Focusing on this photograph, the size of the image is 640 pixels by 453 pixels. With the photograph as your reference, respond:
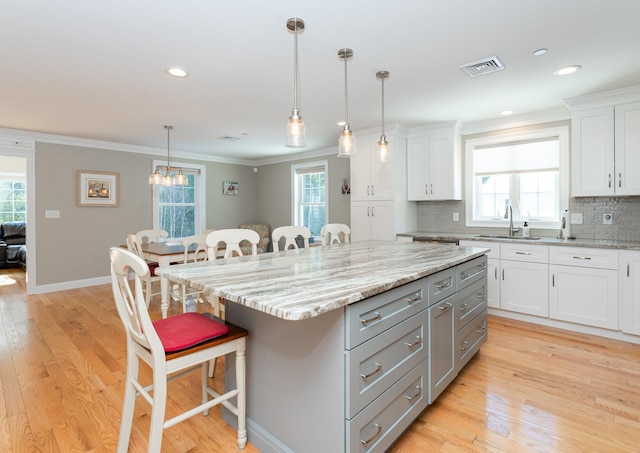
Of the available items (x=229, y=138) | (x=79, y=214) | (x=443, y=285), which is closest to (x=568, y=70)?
(x=443, y=285)

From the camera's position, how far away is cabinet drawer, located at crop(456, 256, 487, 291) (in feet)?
7.33

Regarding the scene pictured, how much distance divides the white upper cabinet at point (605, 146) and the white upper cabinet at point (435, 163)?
3.98ft

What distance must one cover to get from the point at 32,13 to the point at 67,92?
4.78 ft

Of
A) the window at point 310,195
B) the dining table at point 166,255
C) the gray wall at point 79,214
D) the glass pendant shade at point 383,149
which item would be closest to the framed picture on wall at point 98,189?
the gray wall at point 79,214

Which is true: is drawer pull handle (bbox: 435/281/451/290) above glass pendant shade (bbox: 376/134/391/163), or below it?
below

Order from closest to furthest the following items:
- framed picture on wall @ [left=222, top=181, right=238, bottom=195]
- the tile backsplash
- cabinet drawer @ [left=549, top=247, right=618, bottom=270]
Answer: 1. cabinet drawer @ [left=549, top=247, right=618, bottom=270]
2. the tile backsplash
3. framed picture on wall @ [left=222, top=181, right=238, bottom=195]

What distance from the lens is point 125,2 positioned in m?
1.84

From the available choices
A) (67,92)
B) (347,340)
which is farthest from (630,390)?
(67,92)

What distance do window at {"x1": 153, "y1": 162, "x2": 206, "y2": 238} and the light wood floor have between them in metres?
3.13

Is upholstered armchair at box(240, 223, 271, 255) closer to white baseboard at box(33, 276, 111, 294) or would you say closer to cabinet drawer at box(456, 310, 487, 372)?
white baseboard at box(33, 276, 111, 294)

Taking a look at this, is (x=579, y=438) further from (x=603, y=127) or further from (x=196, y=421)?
(x=603, y=127)

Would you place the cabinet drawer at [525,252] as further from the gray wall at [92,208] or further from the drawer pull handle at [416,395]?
the gray wall at [92,208]

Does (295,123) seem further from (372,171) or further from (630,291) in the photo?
(630,291)

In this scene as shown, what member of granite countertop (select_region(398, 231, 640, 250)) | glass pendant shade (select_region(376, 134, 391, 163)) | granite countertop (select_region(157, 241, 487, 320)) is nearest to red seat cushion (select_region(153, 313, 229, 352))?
granite countertop (select_region(157, 241, 487, 320))
